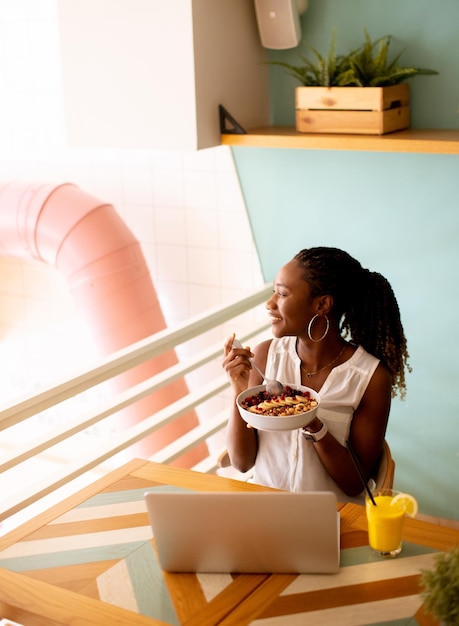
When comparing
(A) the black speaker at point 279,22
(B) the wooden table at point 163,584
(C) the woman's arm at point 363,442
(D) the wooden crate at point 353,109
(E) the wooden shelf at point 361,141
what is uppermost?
(A) the black speaker at point 279,22

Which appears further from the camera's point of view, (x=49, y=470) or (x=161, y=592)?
(x=49, y=470)

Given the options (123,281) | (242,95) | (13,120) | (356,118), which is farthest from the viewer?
(13,120)

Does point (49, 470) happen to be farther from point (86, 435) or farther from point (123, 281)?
point (123, 281)

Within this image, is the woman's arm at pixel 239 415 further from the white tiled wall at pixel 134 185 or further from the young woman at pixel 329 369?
the white tiled wall at pixel 134 185

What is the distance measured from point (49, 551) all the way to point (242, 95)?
64.6 inches

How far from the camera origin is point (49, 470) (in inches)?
145

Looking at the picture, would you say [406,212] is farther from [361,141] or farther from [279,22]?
[279,22]

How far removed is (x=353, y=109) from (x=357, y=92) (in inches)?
1.9

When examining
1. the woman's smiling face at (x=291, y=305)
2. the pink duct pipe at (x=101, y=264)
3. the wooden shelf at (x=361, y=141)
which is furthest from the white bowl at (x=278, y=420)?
the pink duct pipe at (x=101, y=264)

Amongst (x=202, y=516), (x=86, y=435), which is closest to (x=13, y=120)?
(x=86, y=435)

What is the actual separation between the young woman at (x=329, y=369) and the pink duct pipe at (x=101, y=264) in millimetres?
1041

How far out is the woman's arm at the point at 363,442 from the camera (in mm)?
1830

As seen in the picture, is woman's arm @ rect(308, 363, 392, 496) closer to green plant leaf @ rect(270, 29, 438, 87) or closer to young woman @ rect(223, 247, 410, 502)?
young woman @ rect(223, 247, 410, 502)

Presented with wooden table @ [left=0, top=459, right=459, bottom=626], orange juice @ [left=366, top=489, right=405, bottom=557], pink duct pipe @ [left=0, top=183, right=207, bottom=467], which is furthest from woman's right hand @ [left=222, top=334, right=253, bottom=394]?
pink duct pipe @ [left=0, top=183, right=207, bottom=467]
